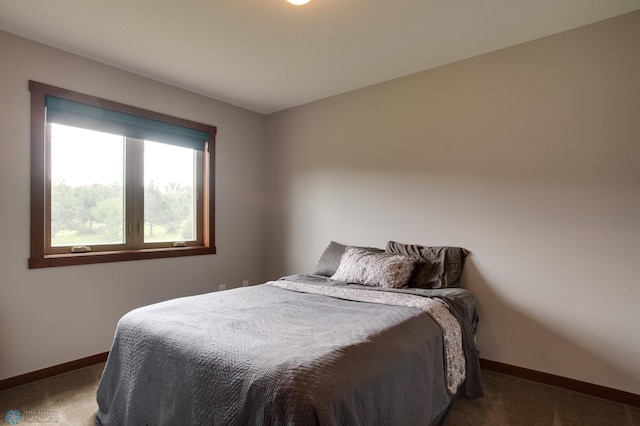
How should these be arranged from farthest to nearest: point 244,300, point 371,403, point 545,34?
1. point 545,34
2. point 244,300
3. point 371,403

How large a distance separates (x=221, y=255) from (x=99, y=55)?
205 centimetres

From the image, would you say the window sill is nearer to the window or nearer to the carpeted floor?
the window

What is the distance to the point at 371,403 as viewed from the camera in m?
1.30

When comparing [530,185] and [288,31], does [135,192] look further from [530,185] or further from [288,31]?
[530,185]

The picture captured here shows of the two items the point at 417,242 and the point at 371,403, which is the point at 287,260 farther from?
the point at 371,403

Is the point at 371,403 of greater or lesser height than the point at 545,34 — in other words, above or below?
below

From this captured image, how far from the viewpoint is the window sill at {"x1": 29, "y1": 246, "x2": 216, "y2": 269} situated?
2.48 m

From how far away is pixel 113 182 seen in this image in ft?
9.59

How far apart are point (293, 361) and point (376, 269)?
4.78 feet

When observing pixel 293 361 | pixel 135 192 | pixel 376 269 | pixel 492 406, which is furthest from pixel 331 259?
pixel 293 361

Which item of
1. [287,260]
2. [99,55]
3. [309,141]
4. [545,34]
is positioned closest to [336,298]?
[287,260]

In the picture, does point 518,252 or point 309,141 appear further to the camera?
point 309,141

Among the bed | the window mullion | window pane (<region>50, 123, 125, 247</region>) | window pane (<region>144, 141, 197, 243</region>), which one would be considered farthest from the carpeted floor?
window pane (<region>144, 141, 197, 243</region>)

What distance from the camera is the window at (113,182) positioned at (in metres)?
2.53
